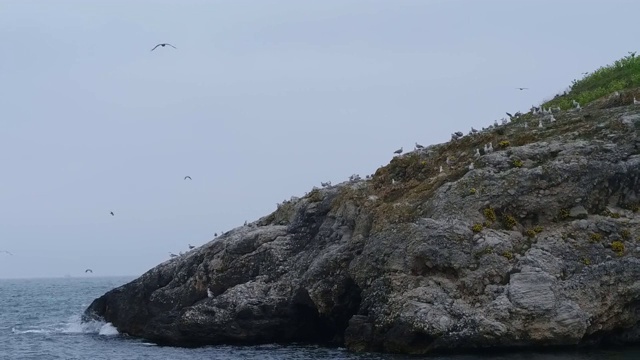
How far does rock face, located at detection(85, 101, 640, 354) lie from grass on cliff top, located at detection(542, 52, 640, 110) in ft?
25.7

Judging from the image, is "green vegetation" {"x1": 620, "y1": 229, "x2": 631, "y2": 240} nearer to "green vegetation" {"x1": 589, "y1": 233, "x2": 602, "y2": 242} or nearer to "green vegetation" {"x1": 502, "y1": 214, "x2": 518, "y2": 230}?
"green vegetation" {"x1": 589, "y1": 233, "x2": 602, "y2": 242}

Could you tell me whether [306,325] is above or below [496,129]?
below

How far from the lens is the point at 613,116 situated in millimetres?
37188

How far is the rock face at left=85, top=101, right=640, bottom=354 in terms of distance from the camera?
32219mm

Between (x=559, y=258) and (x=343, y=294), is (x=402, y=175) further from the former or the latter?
(x=559, y=258)

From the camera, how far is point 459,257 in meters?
33.5

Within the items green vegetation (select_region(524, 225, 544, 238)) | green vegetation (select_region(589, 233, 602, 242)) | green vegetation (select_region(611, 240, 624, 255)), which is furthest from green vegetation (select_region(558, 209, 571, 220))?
green vegetation (select_region(611, 240, 624, 255))

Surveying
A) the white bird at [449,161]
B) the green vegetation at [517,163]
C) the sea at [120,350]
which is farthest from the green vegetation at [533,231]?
the white bird at [449,161]

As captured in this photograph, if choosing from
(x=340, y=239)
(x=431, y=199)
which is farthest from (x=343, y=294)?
(x=431, y=199)

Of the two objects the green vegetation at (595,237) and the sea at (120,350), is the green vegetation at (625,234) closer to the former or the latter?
the green vegetation at (595,237)

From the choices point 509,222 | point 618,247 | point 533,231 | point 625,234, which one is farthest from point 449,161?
point 618,247

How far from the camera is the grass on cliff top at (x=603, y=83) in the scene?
4706 centimetres

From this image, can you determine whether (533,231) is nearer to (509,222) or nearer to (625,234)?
(509,222)

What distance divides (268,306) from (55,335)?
18326 millimetres
